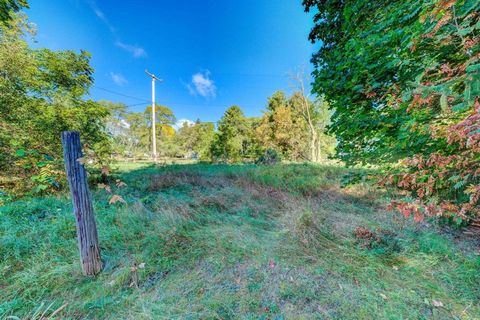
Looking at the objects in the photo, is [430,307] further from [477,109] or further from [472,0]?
[472,0]

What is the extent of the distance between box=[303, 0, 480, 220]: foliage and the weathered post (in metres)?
3.05

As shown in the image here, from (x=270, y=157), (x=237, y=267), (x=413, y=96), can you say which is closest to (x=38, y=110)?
(x=237, y=267)

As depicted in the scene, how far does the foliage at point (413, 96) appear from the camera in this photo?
150 cm

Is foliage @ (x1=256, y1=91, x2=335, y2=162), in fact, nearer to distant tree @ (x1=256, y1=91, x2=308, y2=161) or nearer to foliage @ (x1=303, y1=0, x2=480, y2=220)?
distant tree @ (x1=256, y1=91, x2=308, y2=161)

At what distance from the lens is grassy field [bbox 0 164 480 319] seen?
1592mm

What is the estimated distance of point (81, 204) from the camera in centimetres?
189

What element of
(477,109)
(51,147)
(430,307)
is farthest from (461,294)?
(51,147)

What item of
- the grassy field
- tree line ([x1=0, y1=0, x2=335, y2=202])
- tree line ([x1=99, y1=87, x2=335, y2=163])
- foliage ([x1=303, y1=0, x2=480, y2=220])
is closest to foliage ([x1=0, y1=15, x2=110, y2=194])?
tree line ([x1=0, y1=0, x2=335, y2=202])

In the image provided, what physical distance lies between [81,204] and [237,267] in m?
1.83

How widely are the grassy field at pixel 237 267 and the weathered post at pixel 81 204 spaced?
17 cm

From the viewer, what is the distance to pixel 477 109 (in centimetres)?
116

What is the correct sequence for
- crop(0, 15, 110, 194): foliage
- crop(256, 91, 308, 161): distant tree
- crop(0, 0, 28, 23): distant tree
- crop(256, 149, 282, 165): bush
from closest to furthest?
crop(0, 0, 28, 23): distant tree < crop(0, 15, 110, 194): foliage < crop(256, 149, 282, 165): bush < crop(256, 91, 308, 161): distant tree

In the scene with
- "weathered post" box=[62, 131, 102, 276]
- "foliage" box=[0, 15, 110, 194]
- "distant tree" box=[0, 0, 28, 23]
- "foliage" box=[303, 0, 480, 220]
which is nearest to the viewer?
"foliage" box=[303, 0, 480, 220]

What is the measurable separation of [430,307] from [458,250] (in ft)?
3.91
